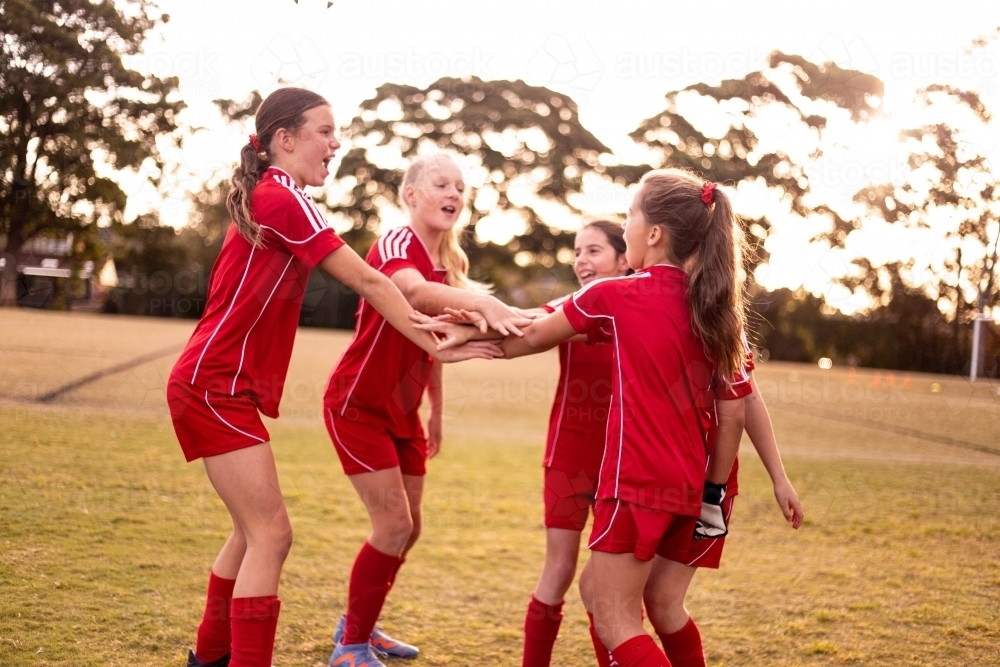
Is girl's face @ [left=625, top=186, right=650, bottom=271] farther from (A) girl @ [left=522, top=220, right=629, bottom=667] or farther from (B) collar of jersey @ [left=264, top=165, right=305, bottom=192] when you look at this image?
(B) collar of jersey @ [left=264, top=165, right=305, bottom=192]

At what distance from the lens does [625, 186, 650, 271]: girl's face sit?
2266 mm

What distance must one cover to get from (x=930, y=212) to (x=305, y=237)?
4.74 m

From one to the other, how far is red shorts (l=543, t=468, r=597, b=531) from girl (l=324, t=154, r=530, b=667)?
549 mm

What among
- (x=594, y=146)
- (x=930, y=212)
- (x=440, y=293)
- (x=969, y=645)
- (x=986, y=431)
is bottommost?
(x=969, y=645)

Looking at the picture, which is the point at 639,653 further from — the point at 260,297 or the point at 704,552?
the point at 260,297

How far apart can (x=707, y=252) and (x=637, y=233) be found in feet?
0.61

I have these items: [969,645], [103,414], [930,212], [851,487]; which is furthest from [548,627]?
[103,414]

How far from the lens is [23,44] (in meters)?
4.10

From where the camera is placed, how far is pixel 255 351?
245 centimetres

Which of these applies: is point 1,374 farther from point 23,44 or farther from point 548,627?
point 548,627

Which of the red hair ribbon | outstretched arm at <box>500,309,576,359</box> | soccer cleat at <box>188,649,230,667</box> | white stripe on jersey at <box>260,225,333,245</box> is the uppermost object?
the red hair ribbon

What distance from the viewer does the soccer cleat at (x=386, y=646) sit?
10.4ft

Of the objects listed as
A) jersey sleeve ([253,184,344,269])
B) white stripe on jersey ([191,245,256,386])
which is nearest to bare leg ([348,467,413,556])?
white stripe on jersey ([191,245,256,386])

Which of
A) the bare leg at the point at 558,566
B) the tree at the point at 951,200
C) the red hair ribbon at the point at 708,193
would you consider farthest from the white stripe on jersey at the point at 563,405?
the tree at the point at 951,200
